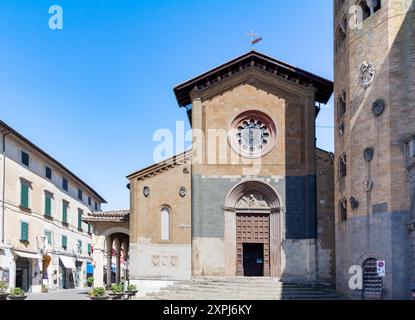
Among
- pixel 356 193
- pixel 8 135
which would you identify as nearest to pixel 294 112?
pixel 356 193

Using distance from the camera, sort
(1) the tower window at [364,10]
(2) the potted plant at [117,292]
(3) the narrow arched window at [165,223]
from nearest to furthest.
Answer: (1) the tower window at [364,10]
(2) the potted plant at [117,292]
(3) the narrow arched window at [165,223]

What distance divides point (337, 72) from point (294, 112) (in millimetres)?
3395

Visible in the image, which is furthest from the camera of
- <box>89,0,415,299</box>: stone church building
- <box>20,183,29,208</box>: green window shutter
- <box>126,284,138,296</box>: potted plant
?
<box>20,183,29,208</box>: green window shutter

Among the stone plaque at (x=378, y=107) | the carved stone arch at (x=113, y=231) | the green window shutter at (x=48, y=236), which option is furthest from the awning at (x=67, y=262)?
the stone plaque at (x=378, y=107)

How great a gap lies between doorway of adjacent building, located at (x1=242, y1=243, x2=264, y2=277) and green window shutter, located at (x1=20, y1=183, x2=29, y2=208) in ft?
51.1

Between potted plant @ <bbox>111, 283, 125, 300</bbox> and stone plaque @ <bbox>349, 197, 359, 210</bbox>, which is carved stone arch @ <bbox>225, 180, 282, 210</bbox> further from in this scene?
potted plant @ <bbox>111, 283, 125, 300</bbox>

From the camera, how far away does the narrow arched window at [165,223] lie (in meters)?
27.7

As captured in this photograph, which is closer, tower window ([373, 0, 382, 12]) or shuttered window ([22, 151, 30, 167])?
tower window ([373, 0, 382, 12])

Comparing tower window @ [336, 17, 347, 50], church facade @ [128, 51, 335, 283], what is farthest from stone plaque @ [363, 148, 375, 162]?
tower window @ [336, 17, 347, 50]

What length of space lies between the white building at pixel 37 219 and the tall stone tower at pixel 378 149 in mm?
19959

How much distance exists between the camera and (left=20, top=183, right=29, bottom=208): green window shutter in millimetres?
34331

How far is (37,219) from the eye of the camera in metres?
37.3

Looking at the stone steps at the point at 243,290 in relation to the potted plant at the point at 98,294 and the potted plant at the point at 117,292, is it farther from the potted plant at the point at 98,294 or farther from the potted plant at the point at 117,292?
the potted plant at the point at 98,294

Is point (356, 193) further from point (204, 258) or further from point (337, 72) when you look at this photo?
point (204, 258)
